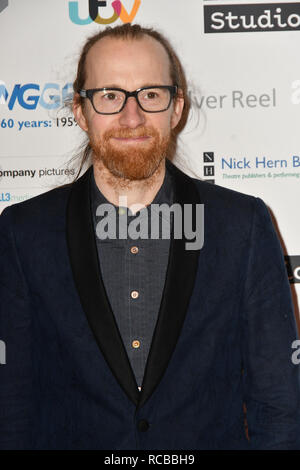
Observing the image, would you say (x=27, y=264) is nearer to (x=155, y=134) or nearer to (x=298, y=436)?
(x=155, y=134)

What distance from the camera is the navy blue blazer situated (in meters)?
1.76

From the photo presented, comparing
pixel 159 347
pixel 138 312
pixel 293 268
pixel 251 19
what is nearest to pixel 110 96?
pixel 138 312

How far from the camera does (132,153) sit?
74.2 inches

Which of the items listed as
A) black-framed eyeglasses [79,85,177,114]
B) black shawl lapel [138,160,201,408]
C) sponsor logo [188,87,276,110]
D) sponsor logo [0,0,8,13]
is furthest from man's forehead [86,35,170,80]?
sponsor logo [0,0,8,13]

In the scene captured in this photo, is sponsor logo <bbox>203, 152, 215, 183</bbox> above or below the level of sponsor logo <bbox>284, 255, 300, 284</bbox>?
above

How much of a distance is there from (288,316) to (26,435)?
3.29 feet

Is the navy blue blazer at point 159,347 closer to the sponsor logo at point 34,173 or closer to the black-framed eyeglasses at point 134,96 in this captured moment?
the black-framed eyeglasses at point 134,96

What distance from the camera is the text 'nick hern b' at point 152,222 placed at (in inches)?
73.0

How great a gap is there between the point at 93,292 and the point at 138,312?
166 millimetres

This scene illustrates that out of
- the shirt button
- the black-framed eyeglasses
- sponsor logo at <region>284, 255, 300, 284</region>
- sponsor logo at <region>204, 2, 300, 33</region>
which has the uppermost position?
sponsor logo at <region>204, 2, 300, 33</region>

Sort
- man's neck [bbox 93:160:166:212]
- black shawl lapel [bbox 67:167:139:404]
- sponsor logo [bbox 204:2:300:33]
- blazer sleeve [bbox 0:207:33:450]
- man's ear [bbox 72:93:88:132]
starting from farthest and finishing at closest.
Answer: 1. sponsor logo [bbox 204:2:300:33]
2. man's ear [bbox 72:93:88:132]
3. man's neck [bbox 93:160:166:212]
4. blazer sleeve [bbox 0:207:33:450]
5. black shawl lapel [bbox 67:167:139:404]

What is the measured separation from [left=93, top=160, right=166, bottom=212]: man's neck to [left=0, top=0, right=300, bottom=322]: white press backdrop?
44.7 inches

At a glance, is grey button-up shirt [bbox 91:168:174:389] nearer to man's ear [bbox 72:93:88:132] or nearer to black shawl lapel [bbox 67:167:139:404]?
black shawl lapel [bbox 67:167:139:404]

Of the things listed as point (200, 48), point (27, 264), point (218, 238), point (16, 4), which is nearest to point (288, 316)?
point (218, 238)
